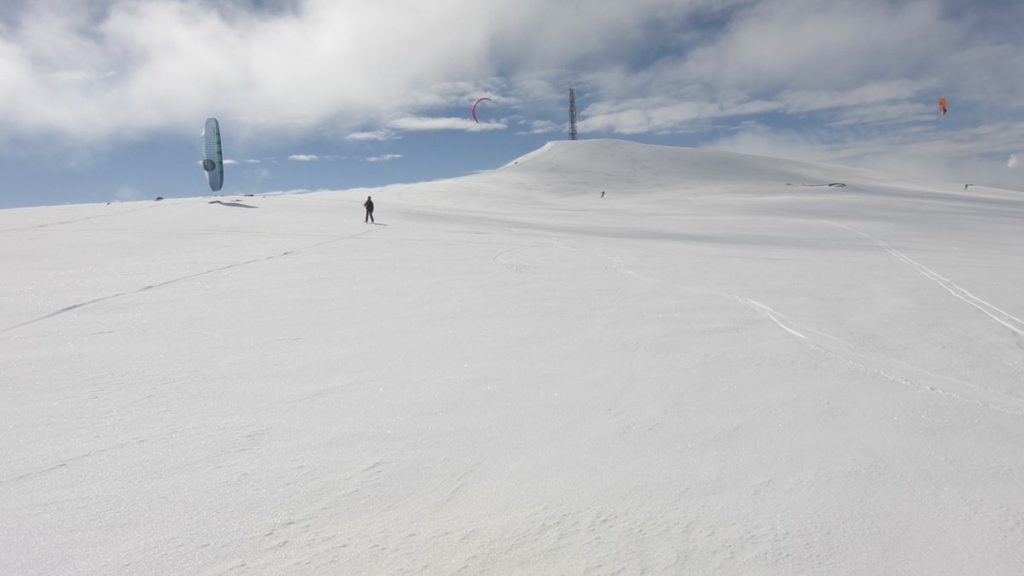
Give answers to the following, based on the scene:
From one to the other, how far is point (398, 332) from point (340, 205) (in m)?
25.9

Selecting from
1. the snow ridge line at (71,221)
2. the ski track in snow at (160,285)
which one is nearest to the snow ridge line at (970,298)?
the ski track in snow at (160,285)

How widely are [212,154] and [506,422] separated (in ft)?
109

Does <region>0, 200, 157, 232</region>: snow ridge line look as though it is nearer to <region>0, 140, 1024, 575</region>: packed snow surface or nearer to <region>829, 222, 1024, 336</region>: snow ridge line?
<region>0, 140, 1024, 575</region>: packed snow surface

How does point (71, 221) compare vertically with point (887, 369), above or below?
above

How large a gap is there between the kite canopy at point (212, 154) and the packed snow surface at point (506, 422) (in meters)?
22.5

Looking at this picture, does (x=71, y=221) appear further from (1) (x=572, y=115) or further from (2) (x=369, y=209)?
(1) (x=572, y=115)

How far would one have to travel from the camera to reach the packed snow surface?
120 inches

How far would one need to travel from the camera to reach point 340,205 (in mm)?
31500

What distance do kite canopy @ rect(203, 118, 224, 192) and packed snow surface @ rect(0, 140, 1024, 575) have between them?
74.0 feet

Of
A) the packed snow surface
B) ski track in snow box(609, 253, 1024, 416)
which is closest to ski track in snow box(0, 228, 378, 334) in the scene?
the packed snow surface

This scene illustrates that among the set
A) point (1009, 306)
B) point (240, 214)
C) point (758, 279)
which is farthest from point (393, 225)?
point (1009, 306)

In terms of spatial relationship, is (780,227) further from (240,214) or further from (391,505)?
(391,505)

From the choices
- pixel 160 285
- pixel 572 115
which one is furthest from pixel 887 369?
pixel 572 115

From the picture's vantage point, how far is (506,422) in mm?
4527
